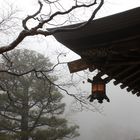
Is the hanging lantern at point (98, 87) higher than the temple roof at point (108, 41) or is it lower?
lower

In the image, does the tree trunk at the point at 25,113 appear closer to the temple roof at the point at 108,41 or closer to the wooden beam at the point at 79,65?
the wooden beam at the point at 79,65

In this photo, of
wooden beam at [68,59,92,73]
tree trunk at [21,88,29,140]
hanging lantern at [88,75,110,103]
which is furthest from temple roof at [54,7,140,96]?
tree trunk at [21,88,29,140]

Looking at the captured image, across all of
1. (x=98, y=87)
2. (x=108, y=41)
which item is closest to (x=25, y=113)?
(x=98, y=87)

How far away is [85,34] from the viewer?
13.2ft

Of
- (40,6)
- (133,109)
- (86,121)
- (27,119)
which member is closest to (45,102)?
(27,119)

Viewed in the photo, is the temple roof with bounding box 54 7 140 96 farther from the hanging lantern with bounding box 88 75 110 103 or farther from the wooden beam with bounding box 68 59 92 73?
the hanging lantern with bounding box 88 75 110 103

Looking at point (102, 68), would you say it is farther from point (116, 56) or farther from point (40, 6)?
point (40, 6)

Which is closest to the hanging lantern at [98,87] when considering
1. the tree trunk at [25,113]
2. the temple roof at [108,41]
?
the temple roof at [108,41]

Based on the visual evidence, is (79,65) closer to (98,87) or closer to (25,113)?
(98,87)

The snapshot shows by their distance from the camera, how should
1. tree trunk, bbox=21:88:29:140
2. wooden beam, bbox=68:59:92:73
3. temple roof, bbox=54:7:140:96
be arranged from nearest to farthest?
temple roof, bbox=54:7:140:96 → wooden beam, bbox=68:59:92:73 → tree trunk, bbox=21:88:29:140

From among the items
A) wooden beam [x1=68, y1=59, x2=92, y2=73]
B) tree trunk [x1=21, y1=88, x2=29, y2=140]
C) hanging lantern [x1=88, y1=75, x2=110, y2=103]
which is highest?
tree trunk [x1=21, y1=88, x2=29, y2=140]

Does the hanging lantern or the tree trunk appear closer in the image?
the hanging lantern

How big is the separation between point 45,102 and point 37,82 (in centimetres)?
163

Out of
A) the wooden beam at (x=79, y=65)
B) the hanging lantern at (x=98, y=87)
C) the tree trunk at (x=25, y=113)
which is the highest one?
the tree trunk at (x=25, y=113)
